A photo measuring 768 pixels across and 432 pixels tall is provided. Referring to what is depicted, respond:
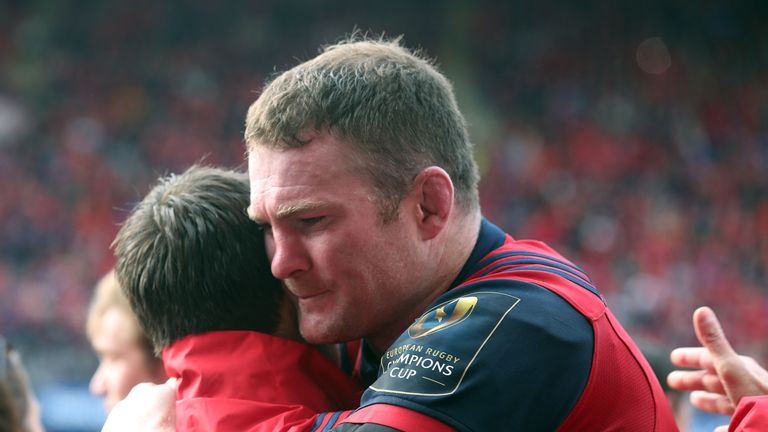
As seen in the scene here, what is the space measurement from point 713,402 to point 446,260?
0.91m

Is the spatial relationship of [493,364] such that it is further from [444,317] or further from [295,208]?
[295,208]

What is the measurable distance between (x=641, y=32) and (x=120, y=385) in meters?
15.5

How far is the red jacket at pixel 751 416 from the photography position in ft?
5.62

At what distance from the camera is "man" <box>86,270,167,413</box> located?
2.41m

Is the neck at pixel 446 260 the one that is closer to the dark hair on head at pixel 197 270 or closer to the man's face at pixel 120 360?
the dark hair on head at pixel 197 270

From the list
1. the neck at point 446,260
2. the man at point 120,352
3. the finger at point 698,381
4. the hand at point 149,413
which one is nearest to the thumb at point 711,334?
the finger at point 698,381

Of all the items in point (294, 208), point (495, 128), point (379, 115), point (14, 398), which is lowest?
point (14, 398)

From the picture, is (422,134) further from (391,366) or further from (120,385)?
(120,385)

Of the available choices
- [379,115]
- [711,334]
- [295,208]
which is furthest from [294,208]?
[711,334]

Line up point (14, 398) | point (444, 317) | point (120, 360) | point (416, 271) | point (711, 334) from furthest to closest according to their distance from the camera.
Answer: point (120, 360) → point (14, 398) → point (711, 334) → point (416, 271) → point (444, 317)

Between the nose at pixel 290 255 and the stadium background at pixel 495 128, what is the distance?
27.6ft

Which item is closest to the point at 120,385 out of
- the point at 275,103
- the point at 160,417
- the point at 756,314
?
the point at 160,417

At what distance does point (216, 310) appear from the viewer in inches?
75.0

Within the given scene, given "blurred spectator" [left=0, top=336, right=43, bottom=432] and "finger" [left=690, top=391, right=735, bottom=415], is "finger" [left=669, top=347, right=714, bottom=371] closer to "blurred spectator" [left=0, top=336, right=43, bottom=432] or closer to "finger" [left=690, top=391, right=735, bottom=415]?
"finger" [left=690, top=391, right=735, bottom=415]
